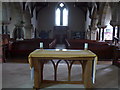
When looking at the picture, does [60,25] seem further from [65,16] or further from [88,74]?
[88,74]

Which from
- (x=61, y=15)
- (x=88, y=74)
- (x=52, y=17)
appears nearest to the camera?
(x=88, y=74)

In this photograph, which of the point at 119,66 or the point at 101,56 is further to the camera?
the point at 101,56

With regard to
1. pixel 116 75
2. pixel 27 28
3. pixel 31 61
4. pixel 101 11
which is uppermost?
pixel 101 11

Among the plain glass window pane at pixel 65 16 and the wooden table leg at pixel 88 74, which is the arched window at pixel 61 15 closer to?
the plain glass window pane at pixel 65 16

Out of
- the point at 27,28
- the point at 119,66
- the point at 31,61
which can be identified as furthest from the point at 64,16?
the point at 31,61

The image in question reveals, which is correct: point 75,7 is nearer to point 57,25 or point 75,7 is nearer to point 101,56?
point 57,25

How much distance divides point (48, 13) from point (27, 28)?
5631 millimetres

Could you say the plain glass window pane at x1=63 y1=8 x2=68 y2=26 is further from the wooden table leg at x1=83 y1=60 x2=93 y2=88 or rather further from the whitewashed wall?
the wooden table leg at x1=83 y1=60 x2=93 y2=88

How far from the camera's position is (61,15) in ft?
68.3

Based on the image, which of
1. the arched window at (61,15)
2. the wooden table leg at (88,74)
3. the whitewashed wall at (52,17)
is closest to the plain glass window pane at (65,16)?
the arched window at (61,15)

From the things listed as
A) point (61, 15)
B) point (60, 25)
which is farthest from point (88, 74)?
point (61, 15)

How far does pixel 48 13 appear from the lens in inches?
812

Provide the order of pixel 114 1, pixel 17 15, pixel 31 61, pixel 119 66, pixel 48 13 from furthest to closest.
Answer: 1. pixel 48 13
2. pixel 17 15
3. pixel 114 1
4. pixel 119 66
5. pixel 31 61

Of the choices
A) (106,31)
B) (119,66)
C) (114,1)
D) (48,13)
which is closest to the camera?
(119,66)
